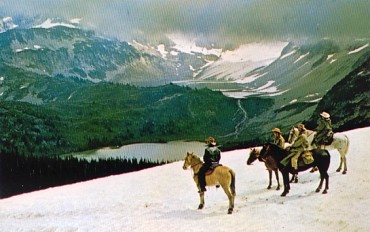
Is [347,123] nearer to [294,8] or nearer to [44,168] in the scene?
[294,8]

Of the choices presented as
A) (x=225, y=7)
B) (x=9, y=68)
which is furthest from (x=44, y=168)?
(x=225, y=7)

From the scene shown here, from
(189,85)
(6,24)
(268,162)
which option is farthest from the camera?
(6,24)

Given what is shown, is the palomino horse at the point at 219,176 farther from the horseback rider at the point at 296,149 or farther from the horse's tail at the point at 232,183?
Result: the horseback rider at the point at 296,149

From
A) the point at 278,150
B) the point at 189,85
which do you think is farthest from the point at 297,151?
the point at 189,85

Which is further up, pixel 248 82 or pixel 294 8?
pixel 294 8

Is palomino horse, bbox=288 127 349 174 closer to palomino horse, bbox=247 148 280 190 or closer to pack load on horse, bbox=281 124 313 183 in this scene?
pack load on horse, bbox=281 124 313 183

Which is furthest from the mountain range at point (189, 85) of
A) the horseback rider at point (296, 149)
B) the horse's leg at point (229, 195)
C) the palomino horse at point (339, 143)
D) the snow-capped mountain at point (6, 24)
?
the horse's leg at point (229, 195)

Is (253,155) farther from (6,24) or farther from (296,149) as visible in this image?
(6,24)

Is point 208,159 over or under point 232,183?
over
